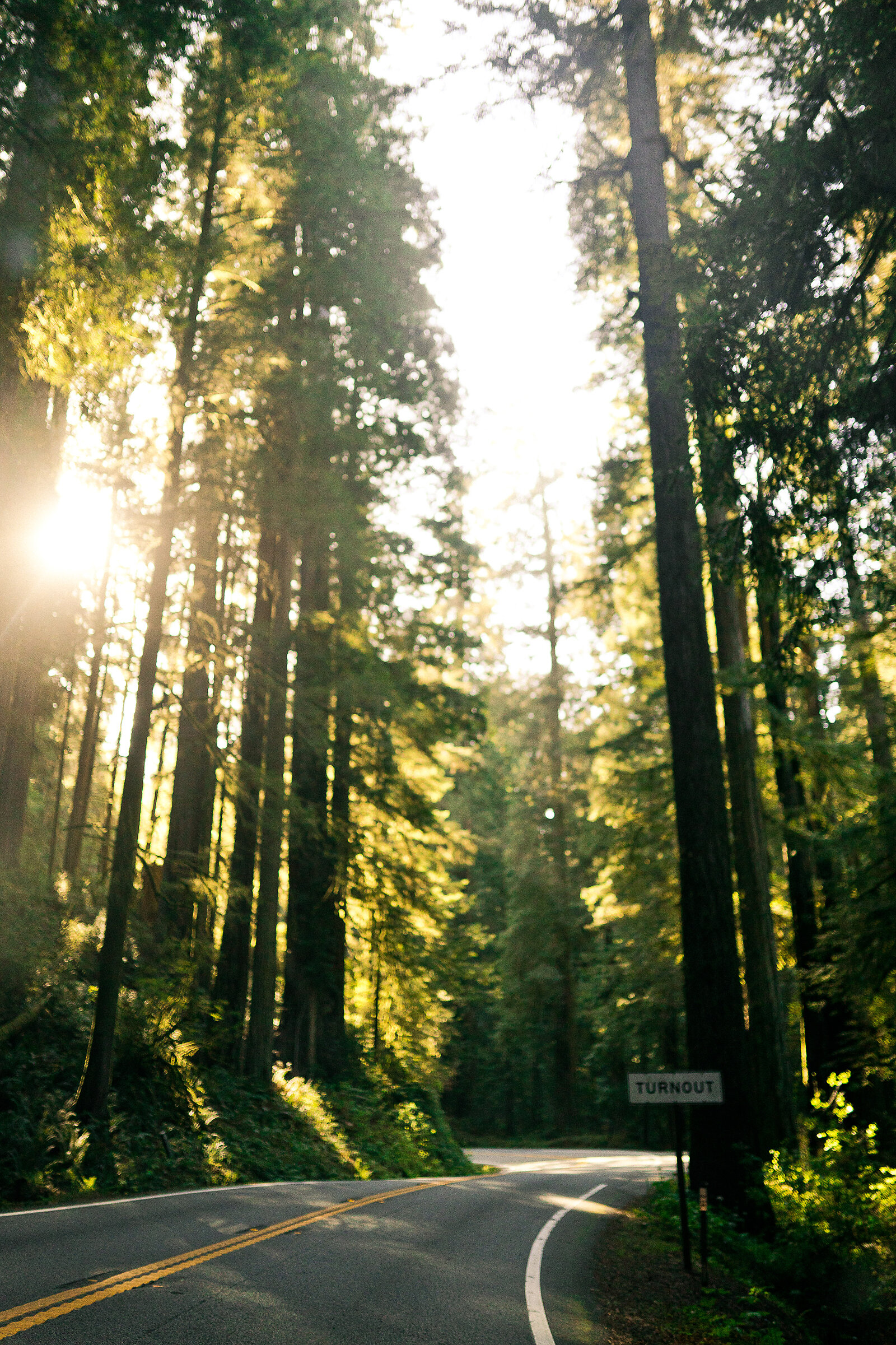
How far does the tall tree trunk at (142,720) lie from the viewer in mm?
12898

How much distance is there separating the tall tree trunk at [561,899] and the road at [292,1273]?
2516 cm

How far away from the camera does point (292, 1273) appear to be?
7.10 m

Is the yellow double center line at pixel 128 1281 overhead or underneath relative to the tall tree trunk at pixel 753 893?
underneath

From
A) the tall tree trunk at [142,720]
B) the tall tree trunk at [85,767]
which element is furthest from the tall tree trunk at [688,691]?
the tall tree trunk at [85,767]

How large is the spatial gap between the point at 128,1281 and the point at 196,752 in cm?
1299

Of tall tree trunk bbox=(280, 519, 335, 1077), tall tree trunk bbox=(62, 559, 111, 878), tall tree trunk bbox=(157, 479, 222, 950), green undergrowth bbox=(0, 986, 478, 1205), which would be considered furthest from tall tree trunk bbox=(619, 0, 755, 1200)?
tall tree trunk bbox=(62, 559, 111, 878)

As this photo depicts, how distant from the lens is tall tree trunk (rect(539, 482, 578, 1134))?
1470 inches

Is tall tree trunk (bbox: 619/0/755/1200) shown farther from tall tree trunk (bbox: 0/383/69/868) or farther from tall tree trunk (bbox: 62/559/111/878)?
tall tree trunk (bbox: 62/559/111/878)

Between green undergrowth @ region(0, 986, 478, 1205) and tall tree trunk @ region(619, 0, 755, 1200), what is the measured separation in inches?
264

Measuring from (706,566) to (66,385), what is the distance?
965 cm

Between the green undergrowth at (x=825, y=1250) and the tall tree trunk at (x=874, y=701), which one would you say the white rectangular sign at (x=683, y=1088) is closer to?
the green undergrowth at (x=825, y=1250)

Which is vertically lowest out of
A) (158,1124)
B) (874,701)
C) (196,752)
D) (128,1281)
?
(128,1281)

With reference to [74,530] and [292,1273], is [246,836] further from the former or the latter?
[292,1273]

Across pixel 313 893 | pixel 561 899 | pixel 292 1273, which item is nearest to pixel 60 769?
pixel 313 893
